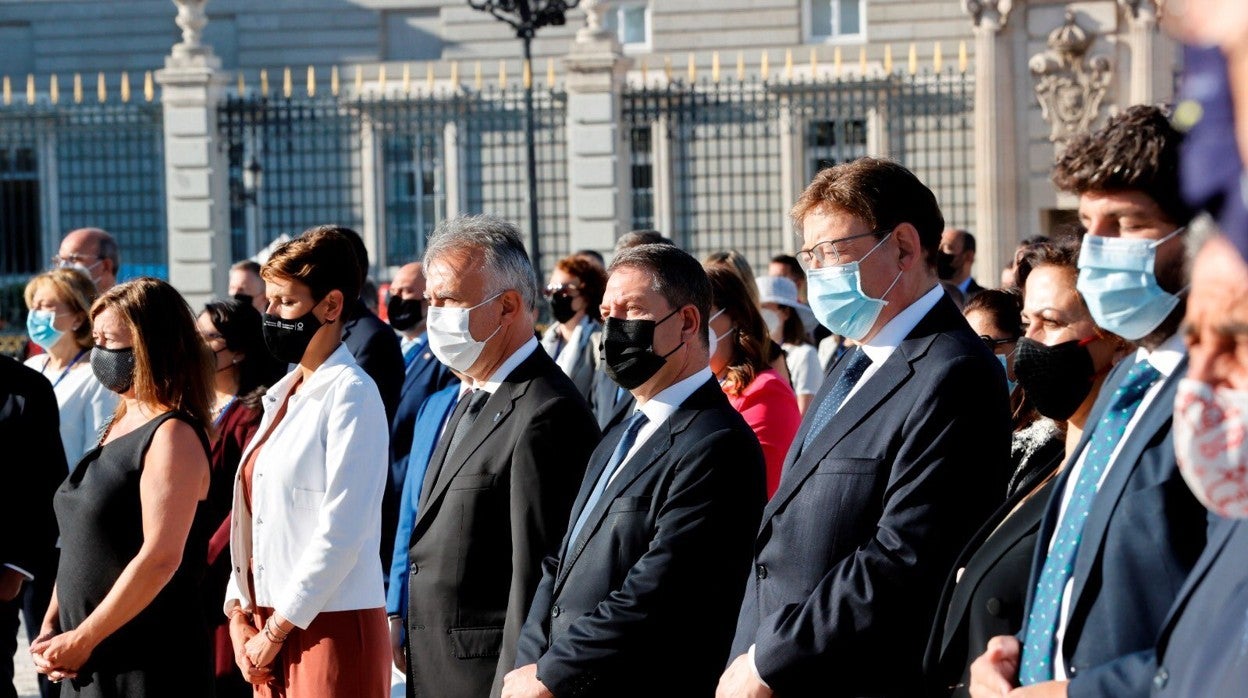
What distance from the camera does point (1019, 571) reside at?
3424mm

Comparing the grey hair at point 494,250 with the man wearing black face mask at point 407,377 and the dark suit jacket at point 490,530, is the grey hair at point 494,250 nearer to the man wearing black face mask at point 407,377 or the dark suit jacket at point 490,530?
the dark suit jacket at point 490,530

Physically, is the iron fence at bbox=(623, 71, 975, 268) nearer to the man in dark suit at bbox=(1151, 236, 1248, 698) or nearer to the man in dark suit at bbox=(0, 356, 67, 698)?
the man in dark suit at bbox=(0, 356, 67, 698)

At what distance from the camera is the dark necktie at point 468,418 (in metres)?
4.94

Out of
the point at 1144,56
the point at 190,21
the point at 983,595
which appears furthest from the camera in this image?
the point at 1144,56

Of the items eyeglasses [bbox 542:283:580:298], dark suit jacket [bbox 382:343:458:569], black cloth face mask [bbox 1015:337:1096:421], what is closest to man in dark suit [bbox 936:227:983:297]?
eyeglasses [bbox 542:283:580:298]

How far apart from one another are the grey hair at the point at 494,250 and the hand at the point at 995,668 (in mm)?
2282

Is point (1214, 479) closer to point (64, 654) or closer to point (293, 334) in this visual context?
point (293, 334)

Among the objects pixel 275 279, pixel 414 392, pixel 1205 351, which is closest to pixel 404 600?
pixel 275 279

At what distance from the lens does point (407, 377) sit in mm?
7801

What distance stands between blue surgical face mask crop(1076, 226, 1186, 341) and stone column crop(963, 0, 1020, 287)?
17.2 m

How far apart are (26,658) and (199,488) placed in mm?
4567

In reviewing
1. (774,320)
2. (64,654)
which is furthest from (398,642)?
(774,320)

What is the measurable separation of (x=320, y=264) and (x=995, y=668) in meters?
2.82

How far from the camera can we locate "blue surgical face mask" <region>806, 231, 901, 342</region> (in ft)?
13.0
